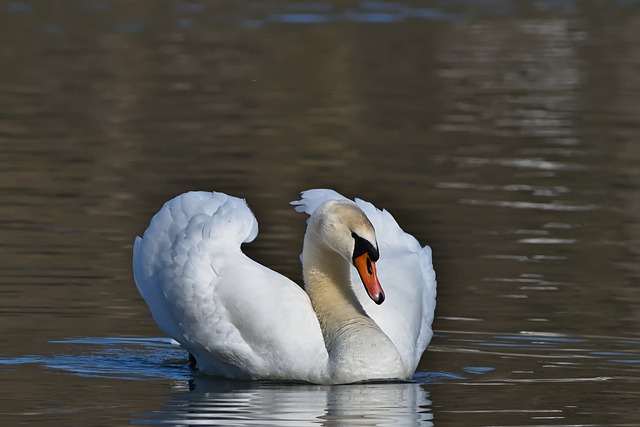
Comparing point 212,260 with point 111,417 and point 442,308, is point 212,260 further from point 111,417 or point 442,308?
point 442,308

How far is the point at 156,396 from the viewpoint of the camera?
333 inches

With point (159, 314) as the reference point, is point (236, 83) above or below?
below

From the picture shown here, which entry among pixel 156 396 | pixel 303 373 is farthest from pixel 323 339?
pixel 156 396

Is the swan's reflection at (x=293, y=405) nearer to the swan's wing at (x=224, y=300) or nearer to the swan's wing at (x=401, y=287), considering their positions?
the swan's wing at (x=224, y=300)

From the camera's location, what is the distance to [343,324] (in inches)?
348

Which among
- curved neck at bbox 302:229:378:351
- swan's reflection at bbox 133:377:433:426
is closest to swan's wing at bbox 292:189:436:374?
curved neck at bbox 302:229:378:351

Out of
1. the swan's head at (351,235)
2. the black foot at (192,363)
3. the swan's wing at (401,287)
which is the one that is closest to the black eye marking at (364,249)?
the swan's head at (351,235)

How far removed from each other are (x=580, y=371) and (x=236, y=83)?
16.7 meters

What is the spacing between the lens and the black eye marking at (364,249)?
8.59 meters

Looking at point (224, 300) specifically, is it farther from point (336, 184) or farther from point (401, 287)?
point (336, 184)

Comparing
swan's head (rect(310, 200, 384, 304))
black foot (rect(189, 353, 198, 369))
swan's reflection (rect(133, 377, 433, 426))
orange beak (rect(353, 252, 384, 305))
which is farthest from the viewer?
black foot (rect(189, 353, 198, 369))

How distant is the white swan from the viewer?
866 centimetres

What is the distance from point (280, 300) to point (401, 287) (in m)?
0.88

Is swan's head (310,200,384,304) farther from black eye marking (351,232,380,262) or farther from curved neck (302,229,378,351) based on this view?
curved neck (302,229,378,351)
